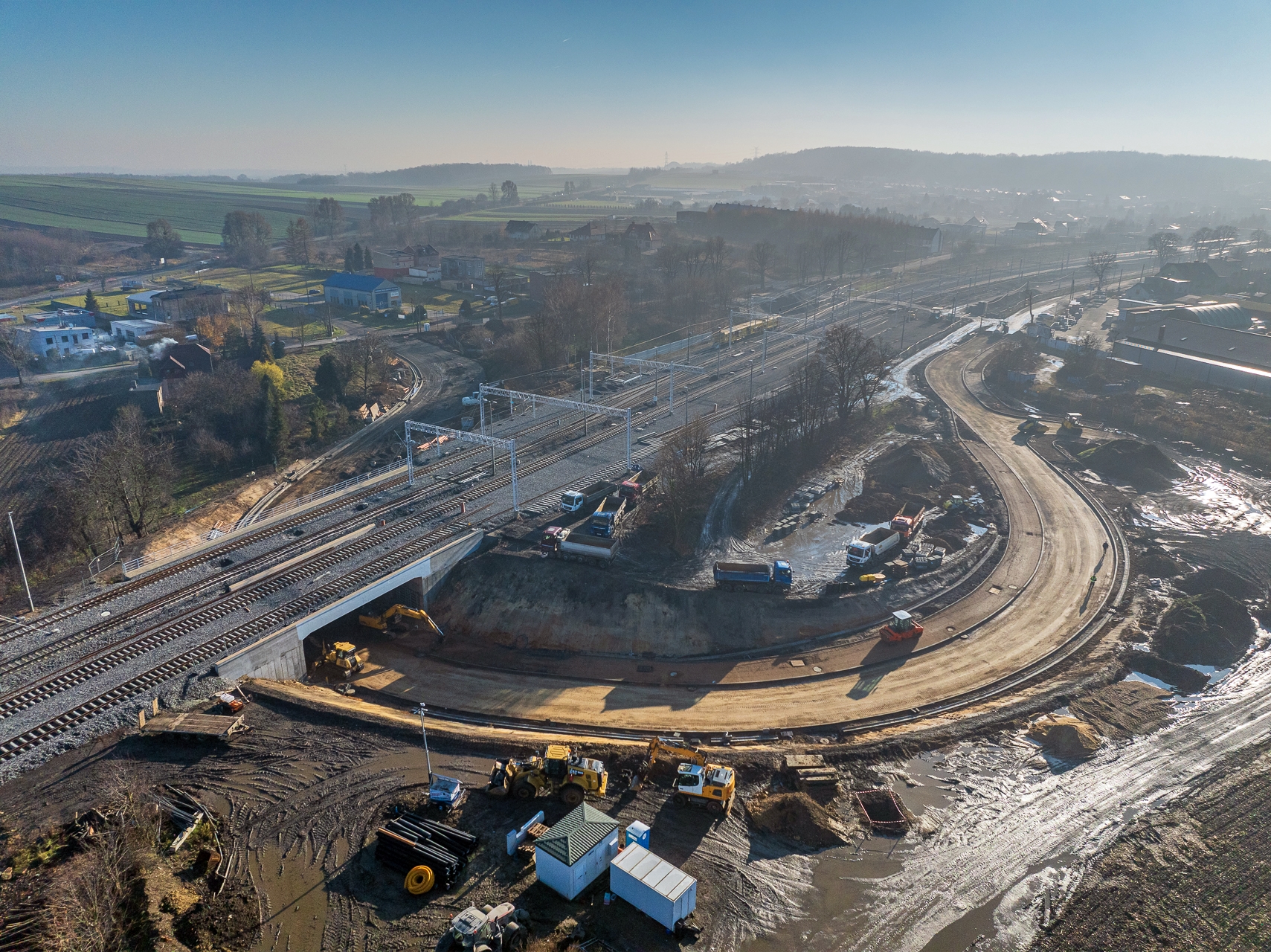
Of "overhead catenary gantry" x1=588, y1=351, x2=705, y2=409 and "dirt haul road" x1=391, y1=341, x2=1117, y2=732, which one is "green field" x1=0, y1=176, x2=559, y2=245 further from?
"dirt haul road" x1=391, y1=341, x2=1117, y2=732

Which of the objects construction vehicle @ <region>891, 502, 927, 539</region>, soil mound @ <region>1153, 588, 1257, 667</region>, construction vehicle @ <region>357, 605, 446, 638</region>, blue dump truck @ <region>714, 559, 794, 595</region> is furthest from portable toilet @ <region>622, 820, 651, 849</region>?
soil mound @ <region>1153, 588, 1257, 667</region>

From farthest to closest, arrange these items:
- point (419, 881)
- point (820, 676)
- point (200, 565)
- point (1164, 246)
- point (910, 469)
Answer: point (1164, 246) → point (910, 469) → point (200, 565) → point (820, 676) → point (419, 881)

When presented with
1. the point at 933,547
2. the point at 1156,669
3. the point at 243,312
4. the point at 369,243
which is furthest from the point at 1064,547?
the point at 369,243

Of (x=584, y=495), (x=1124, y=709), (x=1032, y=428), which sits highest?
(x=1032, y=428)

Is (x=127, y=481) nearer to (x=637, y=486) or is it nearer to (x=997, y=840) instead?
(x=637, y=486)

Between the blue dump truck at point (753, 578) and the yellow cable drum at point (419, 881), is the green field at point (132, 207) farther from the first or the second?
the yellow cable drum at point (419, 881)

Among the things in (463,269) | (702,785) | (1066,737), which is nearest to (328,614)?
(702,785)
